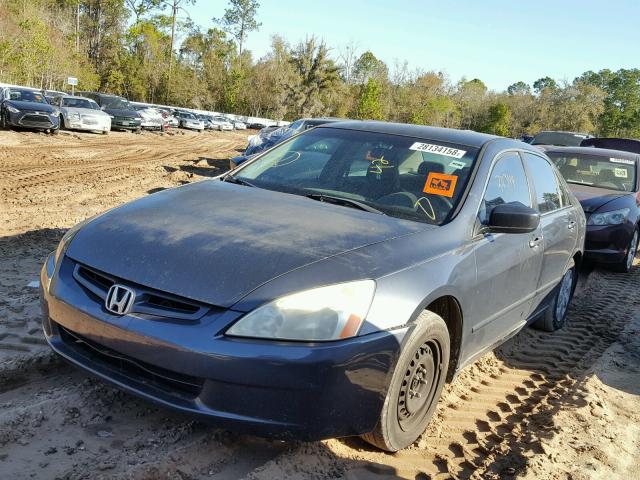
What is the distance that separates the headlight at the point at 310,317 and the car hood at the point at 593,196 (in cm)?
626

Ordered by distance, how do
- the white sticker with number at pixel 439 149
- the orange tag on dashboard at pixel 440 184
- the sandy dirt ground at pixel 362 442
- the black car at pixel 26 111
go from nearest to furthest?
the sandy dirt ground at pixel 362 442
the orange tag on dashboard at pixel 440 184
the white sticker with number at pixel 439 149
the black car at pixel 26 111

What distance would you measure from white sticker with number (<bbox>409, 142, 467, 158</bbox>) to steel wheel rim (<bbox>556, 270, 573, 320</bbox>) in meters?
2.11

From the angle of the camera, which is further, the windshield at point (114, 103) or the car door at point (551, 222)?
the windshield at point (114, 103)

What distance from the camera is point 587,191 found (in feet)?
26.9

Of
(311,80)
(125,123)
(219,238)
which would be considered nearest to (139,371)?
(219,238)

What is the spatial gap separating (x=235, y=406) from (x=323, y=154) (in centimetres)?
211

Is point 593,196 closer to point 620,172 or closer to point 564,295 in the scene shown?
point 620,172

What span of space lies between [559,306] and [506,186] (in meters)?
2.01

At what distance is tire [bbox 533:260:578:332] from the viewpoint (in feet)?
17.1

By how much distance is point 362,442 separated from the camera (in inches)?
117

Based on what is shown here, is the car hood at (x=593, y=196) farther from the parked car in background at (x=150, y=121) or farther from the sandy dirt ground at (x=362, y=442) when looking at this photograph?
the parked car in background at (x=150, y=121)

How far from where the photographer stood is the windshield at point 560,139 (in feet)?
57.6

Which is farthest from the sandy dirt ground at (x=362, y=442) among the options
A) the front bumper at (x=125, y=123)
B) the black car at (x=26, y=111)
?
the front bumper at (x=125, y=123)

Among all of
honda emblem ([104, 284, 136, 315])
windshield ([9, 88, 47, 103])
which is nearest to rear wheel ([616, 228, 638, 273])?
honda emblem ([104, 284, 136, 315])
